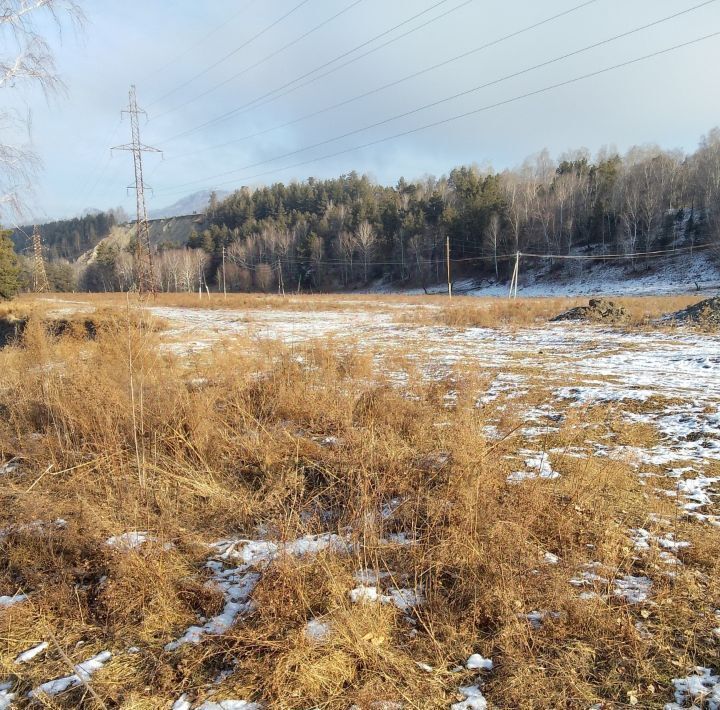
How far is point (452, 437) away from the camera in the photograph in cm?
431

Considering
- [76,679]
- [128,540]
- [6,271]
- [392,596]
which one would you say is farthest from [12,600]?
[6,271]

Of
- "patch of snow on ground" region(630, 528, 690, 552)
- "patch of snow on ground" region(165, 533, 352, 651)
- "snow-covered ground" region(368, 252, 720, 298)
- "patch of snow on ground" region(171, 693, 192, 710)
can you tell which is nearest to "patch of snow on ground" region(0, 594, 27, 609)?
"patch of snow on ground" region(165, 533, 352, 651)

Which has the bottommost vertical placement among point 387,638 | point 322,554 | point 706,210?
point 387,638

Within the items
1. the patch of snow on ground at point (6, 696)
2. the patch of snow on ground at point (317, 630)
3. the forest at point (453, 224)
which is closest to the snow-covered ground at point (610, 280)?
the forest at point (453, 224)

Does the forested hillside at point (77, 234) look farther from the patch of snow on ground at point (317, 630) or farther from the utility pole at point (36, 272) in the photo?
the patch of snow on ground at point (317, 630)

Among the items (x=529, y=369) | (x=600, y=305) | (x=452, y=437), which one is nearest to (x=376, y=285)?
(x=600, y=305)

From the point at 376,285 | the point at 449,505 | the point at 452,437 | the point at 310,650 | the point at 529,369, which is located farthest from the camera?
the point at 376,285

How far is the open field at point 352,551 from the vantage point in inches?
83.4

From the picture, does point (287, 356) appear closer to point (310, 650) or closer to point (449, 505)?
point (449, 505)

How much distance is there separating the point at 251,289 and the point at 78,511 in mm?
83209

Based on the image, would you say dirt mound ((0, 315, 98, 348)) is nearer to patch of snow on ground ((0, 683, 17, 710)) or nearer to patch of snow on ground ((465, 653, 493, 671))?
patch of snow on ground ((0, 683, 17, 710))

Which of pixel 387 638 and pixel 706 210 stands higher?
pixel 706 210

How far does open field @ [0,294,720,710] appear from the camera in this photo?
212 cm

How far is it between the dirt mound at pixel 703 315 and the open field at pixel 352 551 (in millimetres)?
9889
